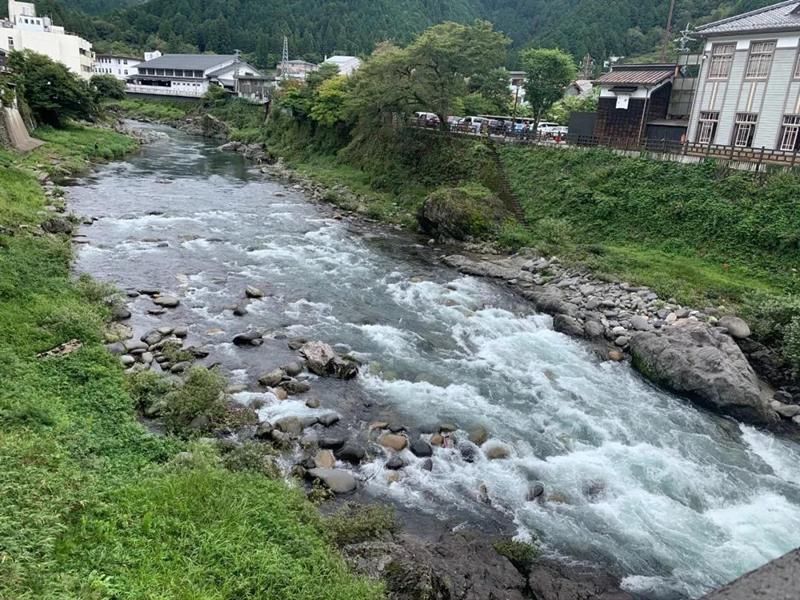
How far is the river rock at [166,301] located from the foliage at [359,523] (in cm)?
1057

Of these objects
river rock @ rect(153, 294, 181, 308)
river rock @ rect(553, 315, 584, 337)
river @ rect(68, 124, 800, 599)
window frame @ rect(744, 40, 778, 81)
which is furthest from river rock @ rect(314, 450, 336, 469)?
window frame @ rect(744, 40, 778, 81)

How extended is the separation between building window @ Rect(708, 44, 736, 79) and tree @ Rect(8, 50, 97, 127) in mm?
45170

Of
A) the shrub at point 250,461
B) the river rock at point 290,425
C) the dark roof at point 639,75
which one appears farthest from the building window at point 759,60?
the shrub at point 250,461

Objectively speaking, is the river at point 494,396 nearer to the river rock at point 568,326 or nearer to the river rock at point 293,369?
the river rock at point 568,326

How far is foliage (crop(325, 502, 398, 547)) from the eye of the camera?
858cm

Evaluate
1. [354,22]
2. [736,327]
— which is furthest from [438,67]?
[354,22]

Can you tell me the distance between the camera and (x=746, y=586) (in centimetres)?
497

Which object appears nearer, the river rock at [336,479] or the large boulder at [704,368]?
the river rock at [336,479]

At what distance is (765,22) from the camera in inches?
1017

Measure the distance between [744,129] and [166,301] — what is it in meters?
26.8

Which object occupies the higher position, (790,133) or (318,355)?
(790,133)

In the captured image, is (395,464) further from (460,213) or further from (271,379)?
(460,213)

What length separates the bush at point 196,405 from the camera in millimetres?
11125

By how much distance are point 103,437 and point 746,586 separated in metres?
9.27
